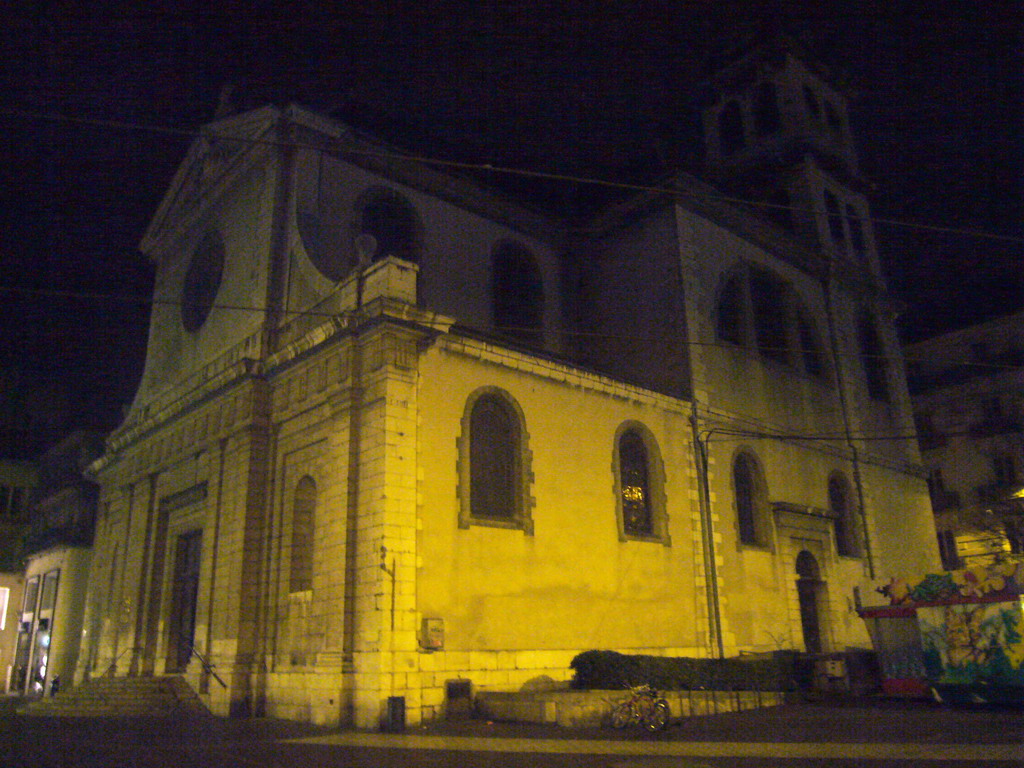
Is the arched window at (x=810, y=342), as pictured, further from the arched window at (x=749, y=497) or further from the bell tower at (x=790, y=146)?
the arched window at (x=749, y=497)

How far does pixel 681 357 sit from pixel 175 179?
16.2 m

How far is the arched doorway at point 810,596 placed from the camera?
22.9 metres

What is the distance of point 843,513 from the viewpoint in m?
25.8

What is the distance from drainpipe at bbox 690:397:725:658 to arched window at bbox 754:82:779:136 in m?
16.3

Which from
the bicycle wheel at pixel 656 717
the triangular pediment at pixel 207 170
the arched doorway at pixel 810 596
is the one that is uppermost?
the triangular pediment at pixel 207 170

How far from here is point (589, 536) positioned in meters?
17.9

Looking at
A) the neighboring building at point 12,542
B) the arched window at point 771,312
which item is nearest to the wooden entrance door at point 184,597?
the arched window at point 771,312

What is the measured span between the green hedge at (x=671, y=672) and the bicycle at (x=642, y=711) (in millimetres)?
1802

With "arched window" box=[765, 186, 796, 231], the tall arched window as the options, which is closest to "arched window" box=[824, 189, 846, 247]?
"arched window" box=[765, 186, 796, 231]

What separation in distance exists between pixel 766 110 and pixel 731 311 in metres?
12.9

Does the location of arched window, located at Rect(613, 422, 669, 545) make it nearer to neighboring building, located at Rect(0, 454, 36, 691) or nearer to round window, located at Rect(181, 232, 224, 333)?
round window, located at Rect(181, 232, 224, 333)

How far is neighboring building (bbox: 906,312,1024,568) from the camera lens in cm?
3644

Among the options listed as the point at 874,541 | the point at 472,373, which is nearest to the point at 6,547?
the point at 472,373

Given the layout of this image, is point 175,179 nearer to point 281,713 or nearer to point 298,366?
point 298,366
